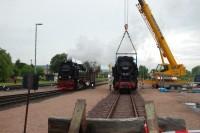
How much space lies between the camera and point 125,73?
4491 centimetres

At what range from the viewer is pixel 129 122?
10.5 metres

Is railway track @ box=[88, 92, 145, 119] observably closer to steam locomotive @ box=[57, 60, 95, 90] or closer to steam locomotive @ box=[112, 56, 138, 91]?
steam locomotive @ box=[112, 56, 138, 91]

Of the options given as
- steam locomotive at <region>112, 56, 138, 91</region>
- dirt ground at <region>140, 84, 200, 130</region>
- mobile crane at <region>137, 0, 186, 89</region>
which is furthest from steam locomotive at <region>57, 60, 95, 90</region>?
dirt ground at <region>140, 84, 200, 130</region>

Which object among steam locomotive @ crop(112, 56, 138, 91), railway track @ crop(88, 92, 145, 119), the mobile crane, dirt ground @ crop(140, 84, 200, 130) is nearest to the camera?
dirt ground @ crop(140, 84, 200, 130)

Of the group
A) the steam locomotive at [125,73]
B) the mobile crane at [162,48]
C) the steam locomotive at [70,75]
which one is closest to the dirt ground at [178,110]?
the steam locomotive at [125,73]

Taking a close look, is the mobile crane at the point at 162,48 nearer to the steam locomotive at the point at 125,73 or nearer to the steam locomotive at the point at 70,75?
the steam locomotive at the point at 70,75

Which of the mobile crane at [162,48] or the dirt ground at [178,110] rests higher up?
the mobile crane at [162,48]

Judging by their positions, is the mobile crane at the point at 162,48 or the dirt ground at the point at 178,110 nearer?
the dirt ground at the point at 178,110

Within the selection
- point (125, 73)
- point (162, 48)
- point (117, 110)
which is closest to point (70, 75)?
point (125, 73)

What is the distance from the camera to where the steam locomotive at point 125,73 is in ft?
147

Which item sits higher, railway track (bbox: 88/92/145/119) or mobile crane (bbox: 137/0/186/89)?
mobile crane (bbox: 137/0/186/89)

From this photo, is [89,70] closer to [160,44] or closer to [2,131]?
[160,44]

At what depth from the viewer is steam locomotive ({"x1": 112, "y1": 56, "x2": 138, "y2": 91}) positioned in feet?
147

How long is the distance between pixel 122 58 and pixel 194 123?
2712cm
